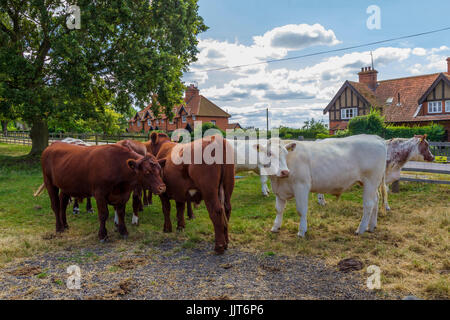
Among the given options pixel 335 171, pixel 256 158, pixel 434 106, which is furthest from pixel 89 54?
pixel 434 106

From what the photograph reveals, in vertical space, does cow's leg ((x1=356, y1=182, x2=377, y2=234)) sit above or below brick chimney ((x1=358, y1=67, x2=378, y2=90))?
below

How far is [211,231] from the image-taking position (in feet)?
20.7

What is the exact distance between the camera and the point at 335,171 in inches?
243

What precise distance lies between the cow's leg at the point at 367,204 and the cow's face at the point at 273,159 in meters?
1.76

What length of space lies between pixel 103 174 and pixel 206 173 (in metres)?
1.87

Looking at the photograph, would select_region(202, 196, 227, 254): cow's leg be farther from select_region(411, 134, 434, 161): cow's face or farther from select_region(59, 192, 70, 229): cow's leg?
select_region(411, 134, 434, 161): cow's face

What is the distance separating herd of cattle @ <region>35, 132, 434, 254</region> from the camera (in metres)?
5.33

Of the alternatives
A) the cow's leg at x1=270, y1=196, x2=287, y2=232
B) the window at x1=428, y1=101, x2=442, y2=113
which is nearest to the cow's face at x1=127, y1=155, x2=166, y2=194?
the cow's leg at x1=270, y1=196, x2=287, y2=232

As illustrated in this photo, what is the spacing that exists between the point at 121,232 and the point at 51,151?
224cm

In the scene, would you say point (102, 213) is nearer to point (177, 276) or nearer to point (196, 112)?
point (177, 276)

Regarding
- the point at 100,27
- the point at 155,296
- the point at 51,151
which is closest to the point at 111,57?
the point at 100,27

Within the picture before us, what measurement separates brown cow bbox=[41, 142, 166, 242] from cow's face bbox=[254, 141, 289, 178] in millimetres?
1818

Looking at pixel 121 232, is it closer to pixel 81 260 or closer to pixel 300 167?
pixel 81 260

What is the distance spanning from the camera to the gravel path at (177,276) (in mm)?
3807
